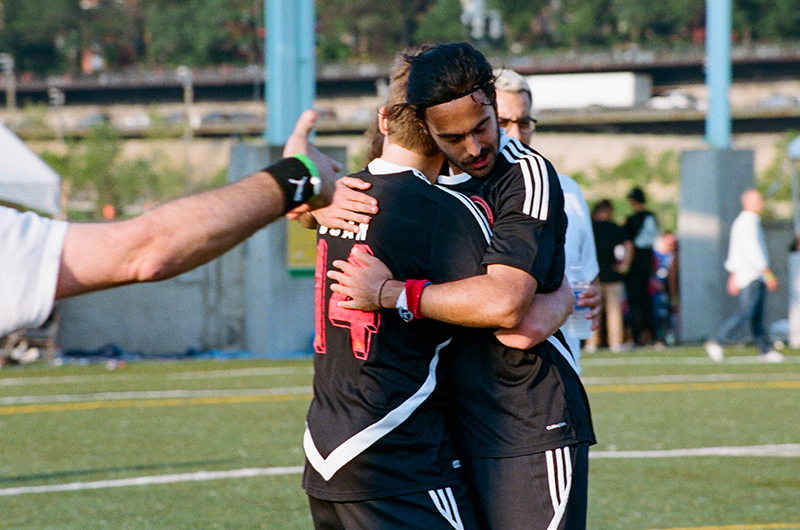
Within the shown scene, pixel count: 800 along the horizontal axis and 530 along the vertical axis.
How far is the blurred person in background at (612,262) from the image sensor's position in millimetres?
15383

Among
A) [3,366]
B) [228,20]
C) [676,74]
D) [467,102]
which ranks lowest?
[3,366]

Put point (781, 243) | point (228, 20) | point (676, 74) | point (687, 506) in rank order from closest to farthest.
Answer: point (687, 506), point (781, 243), point (676, 74), point (228, 20)

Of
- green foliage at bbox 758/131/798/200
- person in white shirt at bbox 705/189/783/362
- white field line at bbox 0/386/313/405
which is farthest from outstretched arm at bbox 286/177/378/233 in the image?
green foliage at bbox 758/131/798/200

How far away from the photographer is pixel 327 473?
9.98 ft

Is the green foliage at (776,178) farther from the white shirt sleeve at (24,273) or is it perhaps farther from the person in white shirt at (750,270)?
the white shirt sleeve at (24,273)

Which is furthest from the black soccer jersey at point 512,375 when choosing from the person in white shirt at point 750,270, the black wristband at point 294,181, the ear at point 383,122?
the person in white shirt at point 750,270

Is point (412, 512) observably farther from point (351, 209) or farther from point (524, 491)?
point (351, 209)

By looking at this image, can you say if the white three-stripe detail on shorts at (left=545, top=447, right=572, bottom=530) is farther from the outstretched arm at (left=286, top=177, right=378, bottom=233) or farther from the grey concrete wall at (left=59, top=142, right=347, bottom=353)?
the grey concrete wall at (left=59, top=142, right=347, bottom=353)

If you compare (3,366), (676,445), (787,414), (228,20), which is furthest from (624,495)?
(228,20)

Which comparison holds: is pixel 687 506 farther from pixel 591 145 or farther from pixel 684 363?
pixel 591 145

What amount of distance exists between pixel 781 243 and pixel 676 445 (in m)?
11.1

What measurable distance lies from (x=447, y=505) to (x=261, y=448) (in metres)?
5.48

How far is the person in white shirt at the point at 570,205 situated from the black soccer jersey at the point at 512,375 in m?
0.64

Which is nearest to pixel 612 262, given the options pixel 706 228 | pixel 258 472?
pixel 706 228
